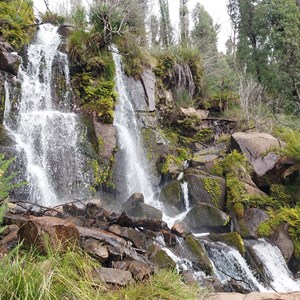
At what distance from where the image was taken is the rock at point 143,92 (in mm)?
11422

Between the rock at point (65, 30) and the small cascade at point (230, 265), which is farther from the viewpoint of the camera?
the rock at point (65, 30)

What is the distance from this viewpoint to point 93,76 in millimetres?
10609

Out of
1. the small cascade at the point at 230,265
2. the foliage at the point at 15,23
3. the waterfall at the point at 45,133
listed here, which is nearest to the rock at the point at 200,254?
the small cascade at the point at 230,265

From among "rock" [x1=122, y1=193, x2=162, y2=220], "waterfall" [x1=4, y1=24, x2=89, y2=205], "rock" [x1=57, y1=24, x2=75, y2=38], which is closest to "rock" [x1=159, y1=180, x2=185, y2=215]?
"rock" [x1=122, y1=193, x2=162, y2=220]

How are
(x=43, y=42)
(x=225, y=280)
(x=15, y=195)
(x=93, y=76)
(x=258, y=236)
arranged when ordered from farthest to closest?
(x=43, y=42), (x=93, y=76), (x=258, y=236), (x=15, y=195), (x=225, y=280)

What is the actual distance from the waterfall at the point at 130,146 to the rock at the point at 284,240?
125 inches

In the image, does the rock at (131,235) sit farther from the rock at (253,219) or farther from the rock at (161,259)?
the rock at (253,219)

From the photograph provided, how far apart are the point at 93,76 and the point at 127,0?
448 cm

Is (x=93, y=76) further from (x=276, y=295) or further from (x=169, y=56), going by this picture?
(x=276, y=295)

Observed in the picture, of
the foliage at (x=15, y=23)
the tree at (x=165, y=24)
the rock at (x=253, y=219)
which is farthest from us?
the tree at (x=165, y=24)

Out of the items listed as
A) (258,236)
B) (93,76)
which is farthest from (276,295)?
(93,76)

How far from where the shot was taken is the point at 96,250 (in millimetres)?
3910

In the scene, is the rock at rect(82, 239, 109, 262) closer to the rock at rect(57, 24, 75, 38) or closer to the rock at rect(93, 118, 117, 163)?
the rock at rect(93, 118, 117, 163)

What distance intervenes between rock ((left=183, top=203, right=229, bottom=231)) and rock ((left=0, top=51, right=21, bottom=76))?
20.7 feet
